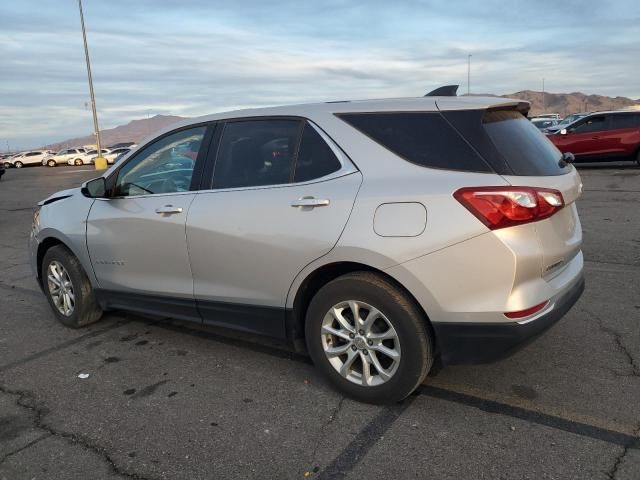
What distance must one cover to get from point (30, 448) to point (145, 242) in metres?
1.56

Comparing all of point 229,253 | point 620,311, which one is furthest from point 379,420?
point 620,311

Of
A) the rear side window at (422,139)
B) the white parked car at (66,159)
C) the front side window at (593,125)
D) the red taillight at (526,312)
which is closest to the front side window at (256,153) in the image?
the rear side window at (422,139)

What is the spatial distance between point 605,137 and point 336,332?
16125mm

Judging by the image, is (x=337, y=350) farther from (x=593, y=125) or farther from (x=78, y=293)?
(x=593, y=125)

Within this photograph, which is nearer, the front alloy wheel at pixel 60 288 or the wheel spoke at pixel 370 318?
the wheel spoke at pixel 370 318

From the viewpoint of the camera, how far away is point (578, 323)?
4.36 m

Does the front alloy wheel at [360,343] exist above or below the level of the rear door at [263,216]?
below

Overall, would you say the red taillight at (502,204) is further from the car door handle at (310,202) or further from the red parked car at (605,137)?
the red parked car at (605,137)

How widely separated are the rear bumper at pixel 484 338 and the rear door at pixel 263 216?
80 cm

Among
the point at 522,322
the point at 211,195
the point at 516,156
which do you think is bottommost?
the point at 522,322

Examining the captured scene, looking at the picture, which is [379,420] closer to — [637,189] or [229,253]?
[229,253]

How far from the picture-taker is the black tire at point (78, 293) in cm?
464

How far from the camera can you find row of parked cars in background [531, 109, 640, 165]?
1628 centimetres

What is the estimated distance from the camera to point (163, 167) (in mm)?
4195
